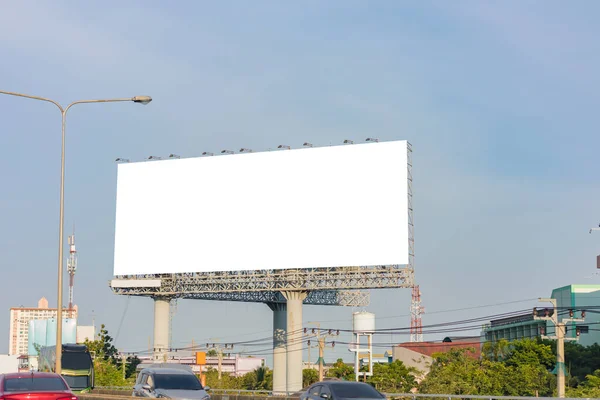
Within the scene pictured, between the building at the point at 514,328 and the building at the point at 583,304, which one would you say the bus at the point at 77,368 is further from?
the building at the point at 514,328

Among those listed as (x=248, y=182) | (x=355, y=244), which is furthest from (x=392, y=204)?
(x=248, y=182)

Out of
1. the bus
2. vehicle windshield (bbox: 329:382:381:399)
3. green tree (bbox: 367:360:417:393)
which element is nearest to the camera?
vehicle windshield (bbox: 329:382:381:399)

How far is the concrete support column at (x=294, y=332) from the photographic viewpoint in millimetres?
93188

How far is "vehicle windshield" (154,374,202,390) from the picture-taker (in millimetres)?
28594

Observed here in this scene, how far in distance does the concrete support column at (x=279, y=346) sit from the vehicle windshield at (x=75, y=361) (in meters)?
44.8

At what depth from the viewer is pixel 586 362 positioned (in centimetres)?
8975

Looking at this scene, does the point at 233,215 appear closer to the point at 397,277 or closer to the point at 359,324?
the point at 397,277

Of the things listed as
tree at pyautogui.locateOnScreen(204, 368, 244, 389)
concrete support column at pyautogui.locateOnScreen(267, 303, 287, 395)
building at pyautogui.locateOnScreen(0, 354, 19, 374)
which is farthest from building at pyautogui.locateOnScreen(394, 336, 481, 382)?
building at pyautogui.locateOnScreen(0, 354, 19, 374)

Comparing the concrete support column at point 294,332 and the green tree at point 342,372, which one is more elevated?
the concrete support column at point 294,332

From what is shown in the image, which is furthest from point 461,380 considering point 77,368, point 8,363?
point 8,363

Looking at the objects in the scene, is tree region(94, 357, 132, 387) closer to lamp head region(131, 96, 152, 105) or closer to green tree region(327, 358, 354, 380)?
green tree region(327, 358, 354, 380)

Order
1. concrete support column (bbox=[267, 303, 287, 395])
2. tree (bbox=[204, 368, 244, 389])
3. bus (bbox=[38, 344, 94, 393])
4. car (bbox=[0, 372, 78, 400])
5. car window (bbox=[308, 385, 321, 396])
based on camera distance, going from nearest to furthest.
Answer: car (bbox=[0, 372, 78, 400]), car window (bbox=[308, 385, 321, 396]), bus (bbox=[38, 344, 94, 393]), concrete support column (bbox=[267, 303, 287, 395]), tree (bbox=[204, 368, 244, 389])

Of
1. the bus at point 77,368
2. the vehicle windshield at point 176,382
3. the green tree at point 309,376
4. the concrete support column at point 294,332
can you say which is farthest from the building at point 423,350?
the vehicle windshield at point 176,382

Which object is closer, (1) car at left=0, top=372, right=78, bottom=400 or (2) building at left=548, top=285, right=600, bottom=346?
(1) car at left=0, top=372, right=78, bottom=400
